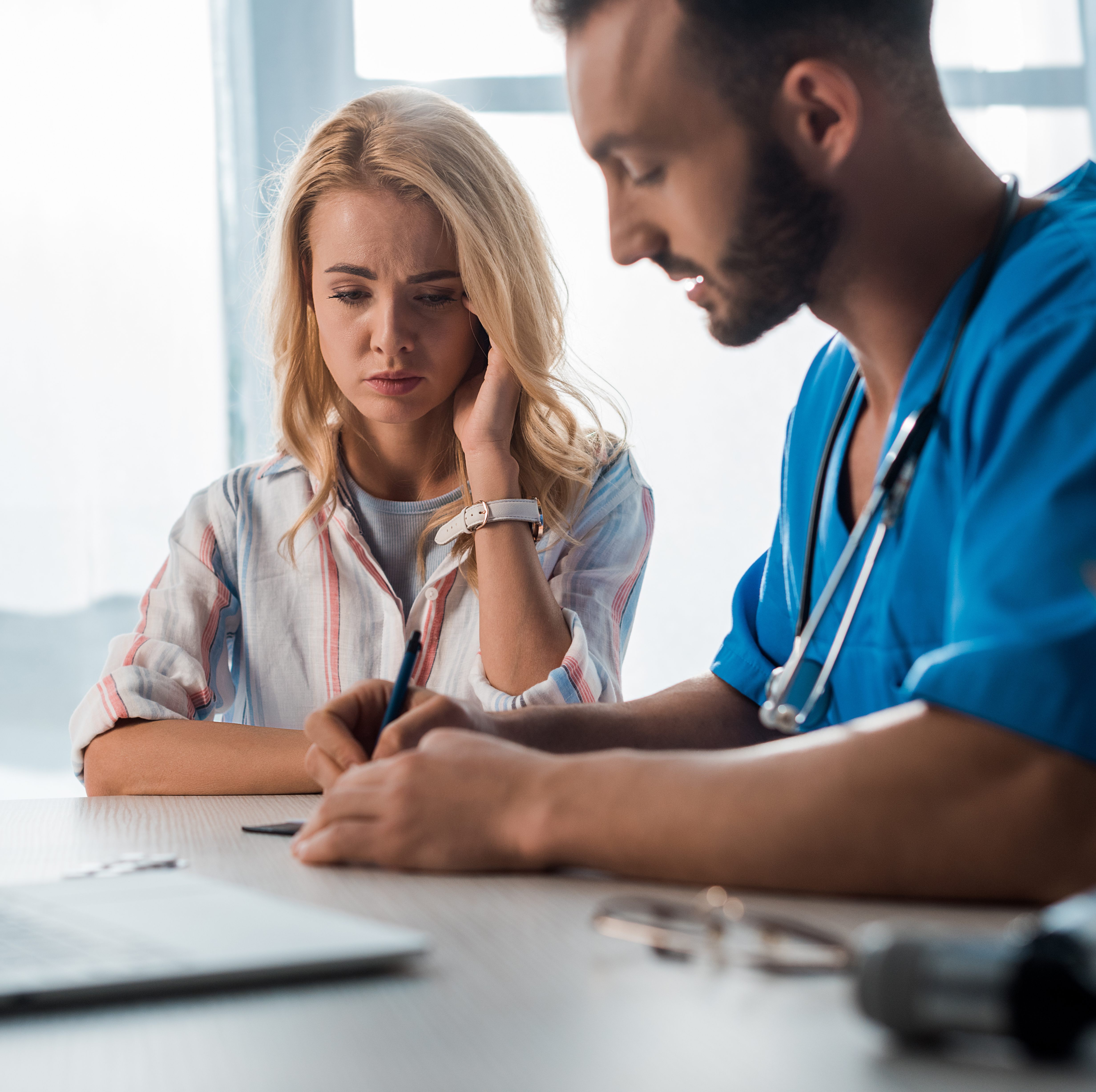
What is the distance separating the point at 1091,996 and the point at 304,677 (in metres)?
1.26

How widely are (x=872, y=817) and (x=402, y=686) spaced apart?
0.45 meters

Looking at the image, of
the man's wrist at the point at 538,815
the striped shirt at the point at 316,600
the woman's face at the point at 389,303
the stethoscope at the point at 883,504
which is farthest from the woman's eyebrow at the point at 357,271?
the man's wrist at the point at 538,815

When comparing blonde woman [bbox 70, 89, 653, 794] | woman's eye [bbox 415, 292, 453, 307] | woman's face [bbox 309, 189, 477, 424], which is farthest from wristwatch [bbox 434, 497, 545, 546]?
woman's eye [bbox 415, 292, 453, 307]

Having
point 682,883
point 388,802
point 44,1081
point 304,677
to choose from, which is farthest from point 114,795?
point 44,1081

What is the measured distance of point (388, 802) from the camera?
681mm

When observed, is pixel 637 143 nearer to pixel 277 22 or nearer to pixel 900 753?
pixel 900 753

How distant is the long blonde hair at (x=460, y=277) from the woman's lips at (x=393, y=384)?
0.13m

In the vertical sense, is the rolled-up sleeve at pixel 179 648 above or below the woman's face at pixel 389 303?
below

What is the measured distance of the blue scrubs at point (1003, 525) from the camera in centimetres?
57

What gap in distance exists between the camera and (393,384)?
1475 mm

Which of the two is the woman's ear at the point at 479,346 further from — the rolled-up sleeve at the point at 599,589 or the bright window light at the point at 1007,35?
the bright window light at the point at 1007,35

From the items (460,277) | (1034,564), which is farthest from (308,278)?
(1034,564)

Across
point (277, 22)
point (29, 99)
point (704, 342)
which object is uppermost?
point (277, 22)

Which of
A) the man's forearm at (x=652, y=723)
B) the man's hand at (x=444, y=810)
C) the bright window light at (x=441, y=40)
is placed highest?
the bright window light at (x=441, y=40)
